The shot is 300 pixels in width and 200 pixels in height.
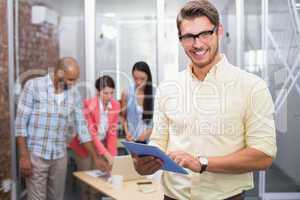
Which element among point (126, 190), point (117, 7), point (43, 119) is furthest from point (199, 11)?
point (117, 7)

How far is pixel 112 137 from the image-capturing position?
310cm

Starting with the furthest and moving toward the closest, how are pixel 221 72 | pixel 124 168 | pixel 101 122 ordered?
pixel 101 122, pixel 124 168, pixel 221 72

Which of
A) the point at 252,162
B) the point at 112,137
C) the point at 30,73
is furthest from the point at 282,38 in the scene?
the point at 30,73

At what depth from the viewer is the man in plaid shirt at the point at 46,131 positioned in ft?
9.17

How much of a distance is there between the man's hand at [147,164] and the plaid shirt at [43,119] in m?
1.71

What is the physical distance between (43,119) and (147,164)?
179cm

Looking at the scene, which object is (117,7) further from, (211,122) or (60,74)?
(211,122)

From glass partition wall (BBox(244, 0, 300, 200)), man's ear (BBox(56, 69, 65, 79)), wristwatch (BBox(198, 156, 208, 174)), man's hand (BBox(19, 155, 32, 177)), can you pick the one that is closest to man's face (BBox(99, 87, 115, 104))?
Answer: man's ear (BBox(56, 69, 65, 79))

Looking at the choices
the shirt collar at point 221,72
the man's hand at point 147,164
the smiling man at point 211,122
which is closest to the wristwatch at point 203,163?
the smiling man at point 211,122

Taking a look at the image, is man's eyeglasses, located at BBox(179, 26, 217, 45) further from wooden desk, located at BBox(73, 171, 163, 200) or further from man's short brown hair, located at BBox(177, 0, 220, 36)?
wooden desk, located at BBox(73, 171, 163, 200)

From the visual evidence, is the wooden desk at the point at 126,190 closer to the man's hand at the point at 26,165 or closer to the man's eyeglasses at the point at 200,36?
the man's hand at the point at 26,165

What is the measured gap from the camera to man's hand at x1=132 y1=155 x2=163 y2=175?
123 centimetres

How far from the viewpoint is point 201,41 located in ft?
4.16

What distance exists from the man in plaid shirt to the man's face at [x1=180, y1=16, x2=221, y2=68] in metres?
1.76
